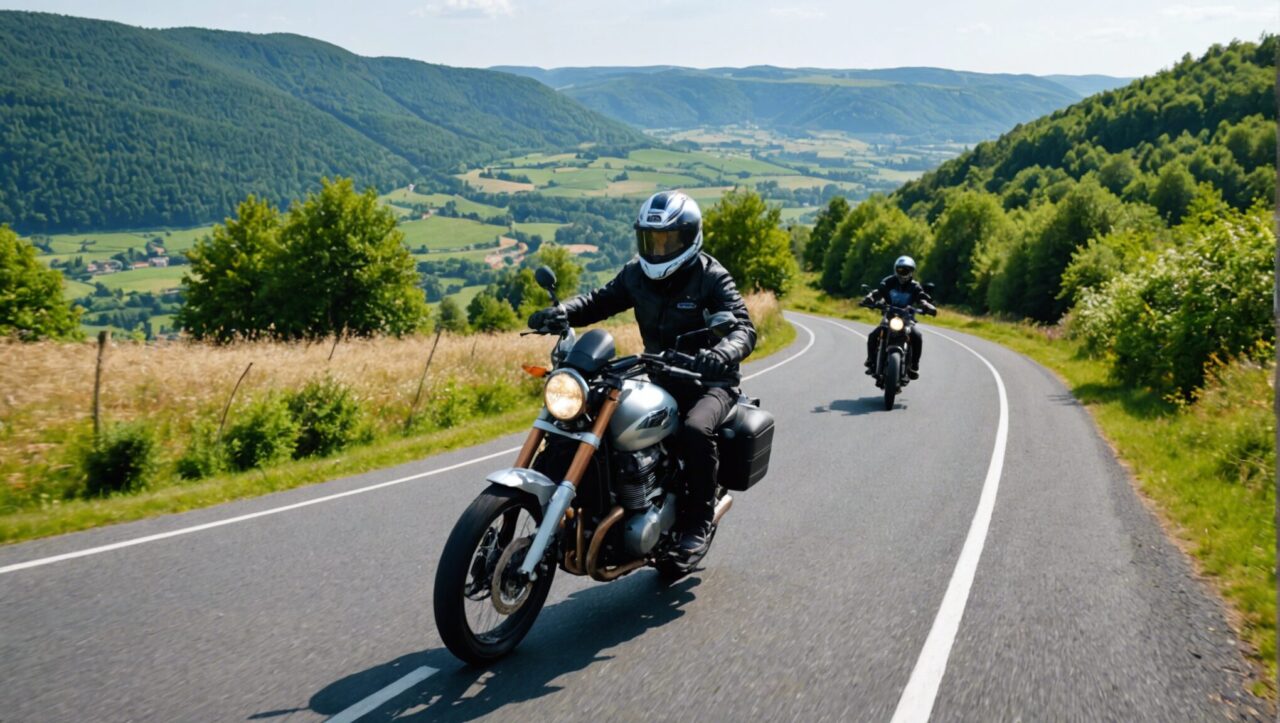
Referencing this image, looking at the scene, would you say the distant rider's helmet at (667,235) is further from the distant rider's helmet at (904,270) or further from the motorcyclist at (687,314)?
the distant rider's helmet at (904,270)

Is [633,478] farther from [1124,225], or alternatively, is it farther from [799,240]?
[799,240]

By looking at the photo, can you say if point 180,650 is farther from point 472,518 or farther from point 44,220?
point 44,220

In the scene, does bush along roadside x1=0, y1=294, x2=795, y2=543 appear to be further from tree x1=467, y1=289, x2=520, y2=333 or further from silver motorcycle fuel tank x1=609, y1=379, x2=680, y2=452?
tree x1=467, y1=289, x2=520, y2=333

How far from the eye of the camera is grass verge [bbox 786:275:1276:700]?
5.22 metres

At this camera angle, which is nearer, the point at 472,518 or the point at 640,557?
the point at 472,518

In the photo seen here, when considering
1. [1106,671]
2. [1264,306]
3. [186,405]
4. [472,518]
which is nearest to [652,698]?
[472,518]

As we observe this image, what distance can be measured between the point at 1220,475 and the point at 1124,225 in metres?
56.2

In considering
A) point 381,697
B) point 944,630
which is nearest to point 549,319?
point 381,697

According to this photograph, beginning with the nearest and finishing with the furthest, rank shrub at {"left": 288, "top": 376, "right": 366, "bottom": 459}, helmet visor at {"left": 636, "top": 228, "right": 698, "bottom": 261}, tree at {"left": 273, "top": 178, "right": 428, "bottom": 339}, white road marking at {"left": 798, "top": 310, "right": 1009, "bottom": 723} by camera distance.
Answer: white road marking at {"left": 798, "top": 310, "right": 1009, "bottom": 723}
helmet visor at {"left": 636, "top": 228, "right": 698, "bottom": 261}
shrub at {"left": 288, "top": 376, "right": 366, "bottom": 459}
tree at {"left": 273, "top": 178, "right": 428, "bottom": 339}

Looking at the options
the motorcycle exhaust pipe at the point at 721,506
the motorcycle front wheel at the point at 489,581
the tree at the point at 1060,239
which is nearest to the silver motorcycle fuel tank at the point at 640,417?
the motorcycle front wheel at the point at 489,581

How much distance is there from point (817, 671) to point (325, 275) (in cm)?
4344

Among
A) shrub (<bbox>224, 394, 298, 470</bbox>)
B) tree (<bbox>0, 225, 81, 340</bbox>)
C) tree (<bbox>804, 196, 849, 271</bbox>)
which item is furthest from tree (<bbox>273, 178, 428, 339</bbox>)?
tree (<bbox>804, 196, 849, 271</bbox>)

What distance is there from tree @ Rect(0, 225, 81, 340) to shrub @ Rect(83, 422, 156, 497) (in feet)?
140

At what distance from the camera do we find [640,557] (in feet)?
14.8
